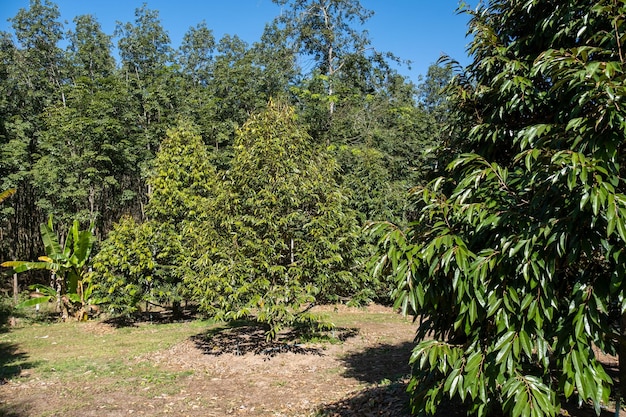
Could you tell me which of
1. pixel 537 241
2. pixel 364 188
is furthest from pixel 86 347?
pixel 537 241

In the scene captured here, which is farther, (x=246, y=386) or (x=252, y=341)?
(x=252, y=341)

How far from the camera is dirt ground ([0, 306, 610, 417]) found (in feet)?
20.2

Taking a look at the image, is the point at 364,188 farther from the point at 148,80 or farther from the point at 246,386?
the point at 148,80

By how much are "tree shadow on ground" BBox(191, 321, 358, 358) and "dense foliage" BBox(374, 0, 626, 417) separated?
626 centimetres

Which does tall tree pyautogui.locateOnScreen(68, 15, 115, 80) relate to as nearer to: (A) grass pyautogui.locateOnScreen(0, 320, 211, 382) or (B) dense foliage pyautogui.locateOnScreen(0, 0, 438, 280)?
(B) dense foliage pyautogui.locateOnScreen(0, 0, 438, 280)

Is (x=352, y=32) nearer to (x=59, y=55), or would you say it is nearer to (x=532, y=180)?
(x=59, y=55)

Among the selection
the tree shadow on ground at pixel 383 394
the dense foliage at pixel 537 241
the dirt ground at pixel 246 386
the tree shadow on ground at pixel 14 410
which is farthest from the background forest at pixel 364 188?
the tree shadow on ground at pixel 14 410

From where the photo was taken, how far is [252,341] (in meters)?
10.3

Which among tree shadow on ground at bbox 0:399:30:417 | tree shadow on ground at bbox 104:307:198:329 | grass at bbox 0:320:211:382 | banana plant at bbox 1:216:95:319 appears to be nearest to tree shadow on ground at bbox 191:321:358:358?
grass at bbox 0:320:211:382

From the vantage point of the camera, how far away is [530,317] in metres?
2.57

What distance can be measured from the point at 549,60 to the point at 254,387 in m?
6.57

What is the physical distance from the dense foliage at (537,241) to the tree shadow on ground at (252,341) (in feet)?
20.5

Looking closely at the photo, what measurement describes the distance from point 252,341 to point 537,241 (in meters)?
8.81

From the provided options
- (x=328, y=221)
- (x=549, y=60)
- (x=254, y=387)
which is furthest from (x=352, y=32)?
(x=549, y=60)
